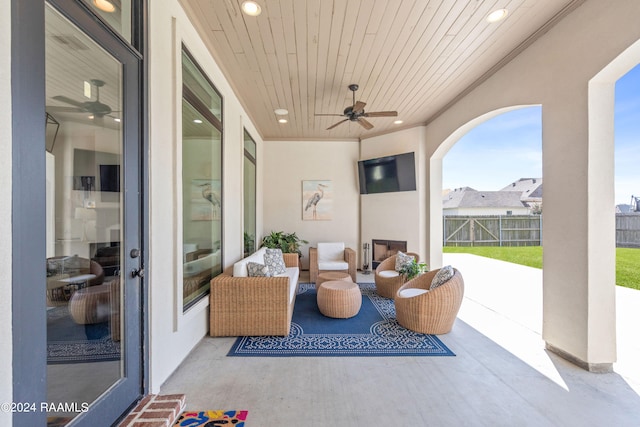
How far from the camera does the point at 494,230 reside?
376 inches

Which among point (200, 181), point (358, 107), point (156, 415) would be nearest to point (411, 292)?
point (358, 107)

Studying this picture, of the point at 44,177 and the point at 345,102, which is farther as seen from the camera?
the point at 345,102

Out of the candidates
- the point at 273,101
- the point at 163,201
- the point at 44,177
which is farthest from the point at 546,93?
the point at 44,177

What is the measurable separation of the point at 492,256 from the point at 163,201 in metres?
9.76

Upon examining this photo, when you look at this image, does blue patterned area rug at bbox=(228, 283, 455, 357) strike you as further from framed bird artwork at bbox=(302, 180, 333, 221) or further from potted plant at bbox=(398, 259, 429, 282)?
framed bird artwork at bbox=(302, 180, 333, 221)

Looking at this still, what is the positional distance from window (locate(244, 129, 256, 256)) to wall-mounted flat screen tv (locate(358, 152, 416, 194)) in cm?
251

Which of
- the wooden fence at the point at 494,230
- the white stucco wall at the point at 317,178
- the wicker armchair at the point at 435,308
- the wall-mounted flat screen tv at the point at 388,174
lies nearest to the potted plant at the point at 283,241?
the white stucco wall at the point at 317,178

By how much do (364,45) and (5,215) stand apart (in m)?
3.14

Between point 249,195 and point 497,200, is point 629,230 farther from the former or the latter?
point 497,200

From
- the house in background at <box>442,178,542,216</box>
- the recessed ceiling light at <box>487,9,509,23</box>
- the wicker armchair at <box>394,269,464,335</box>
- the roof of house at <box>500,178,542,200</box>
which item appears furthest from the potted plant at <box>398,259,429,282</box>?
the roof of house at <box>500,178,542,200</box>

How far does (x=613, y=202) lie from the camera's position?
2.22m

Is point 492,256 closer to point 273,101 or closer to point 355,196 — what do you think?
point 355,196

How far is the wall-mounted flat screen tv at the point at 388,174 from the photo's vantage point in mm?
5281

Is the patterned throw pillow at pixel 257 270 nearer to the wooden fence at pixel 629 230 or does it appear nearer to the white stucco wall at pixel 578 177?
the white stucco wall at pixel 578 177
